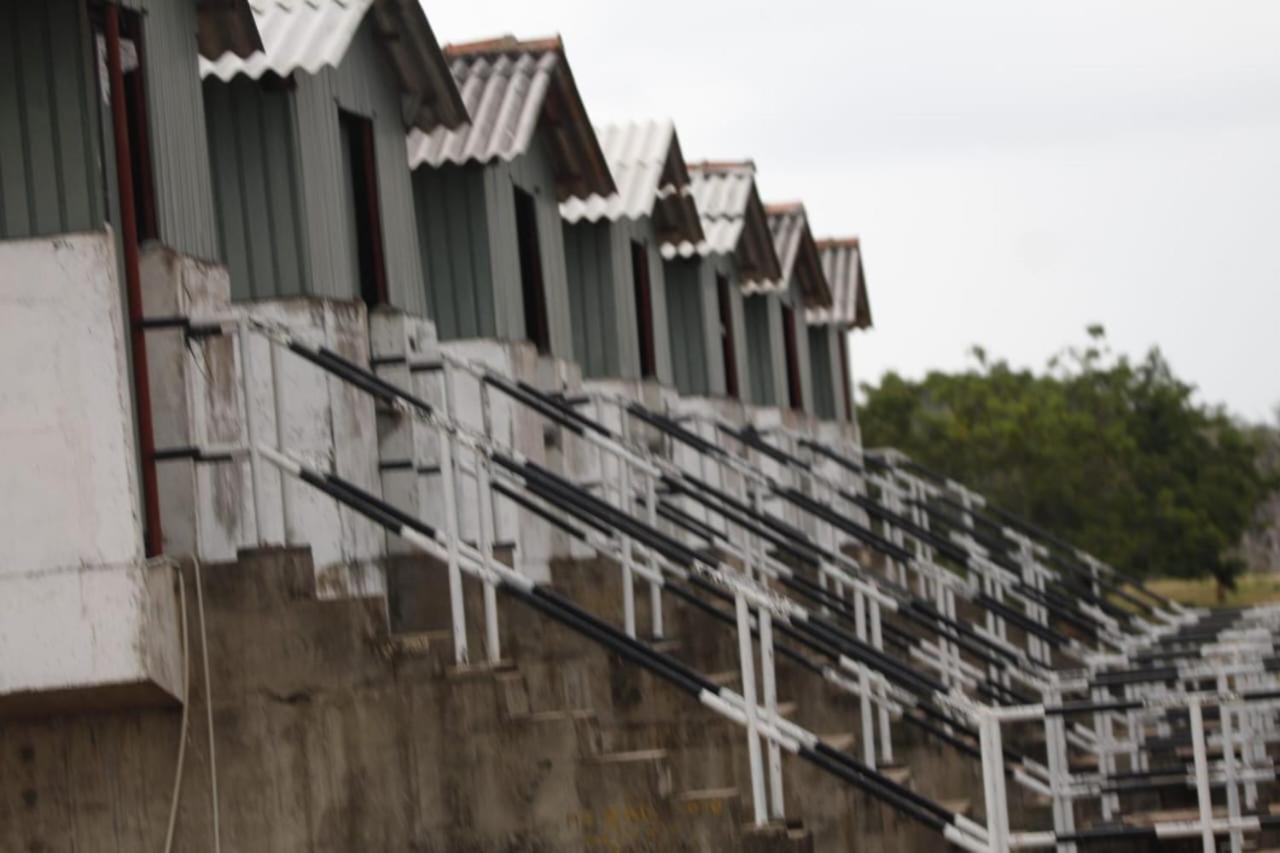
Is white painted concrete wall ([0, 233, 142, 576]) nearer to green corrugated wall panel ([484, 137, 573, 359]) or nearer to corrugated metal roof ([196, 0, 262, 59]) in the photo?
corrugated metal roof ([196, 0, 262, 59])

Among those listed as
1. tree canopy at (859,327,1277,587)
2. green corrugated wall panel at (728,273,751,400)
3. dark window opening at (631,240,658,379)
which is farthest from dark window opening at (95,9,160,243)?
tree canopy at (859,327,1277,587)

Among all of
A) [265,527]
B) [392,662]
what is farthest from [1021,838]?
[265,527]

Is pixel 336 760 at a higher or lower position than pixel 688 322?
lower

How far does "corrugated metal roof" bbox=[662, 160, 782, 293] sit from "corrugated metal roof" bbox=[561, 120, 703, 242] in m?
1.33

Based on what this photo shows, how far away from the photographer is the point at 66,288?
11.9 m

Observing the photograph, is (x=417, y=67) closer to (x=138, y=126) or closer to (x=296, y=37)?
(x=296, y=37)

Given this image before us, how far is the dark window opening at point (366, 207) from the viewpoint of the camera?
1683 centimetres

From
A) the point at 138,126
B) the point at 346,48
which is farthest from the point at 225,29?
the point at 346,48

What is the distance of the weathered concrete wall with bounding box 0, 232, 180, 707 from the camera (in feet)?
38.5

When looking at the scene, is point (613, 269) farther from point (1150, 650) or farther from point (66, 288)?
point (66, 288)

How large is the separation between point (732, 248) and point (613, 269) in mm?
4705

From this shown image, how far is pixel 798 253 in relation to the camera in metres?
32.9

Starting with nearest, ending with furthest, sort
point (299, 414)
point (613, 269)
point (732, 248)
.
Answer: point (299, 414)
point (613, 269)
point (732, 248)

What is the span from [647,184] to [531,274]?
3.73 meters
